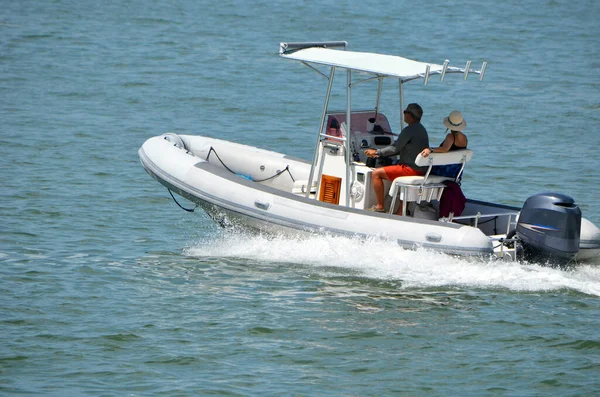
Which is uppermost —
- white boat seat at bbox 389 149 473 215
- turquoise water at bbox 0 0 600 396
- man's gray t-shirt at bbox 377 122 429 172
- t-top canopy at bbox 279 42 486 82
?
t-top canopy at bbox 279 42 486 82

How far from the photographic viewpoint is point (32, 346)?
7.81 metres

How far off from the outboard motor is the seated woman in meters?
0.89

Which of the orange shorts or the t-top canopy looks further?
the orange shorts

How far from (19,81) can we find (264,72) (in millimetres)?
4989

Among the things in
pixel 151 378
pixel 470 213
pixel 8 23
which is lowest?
pixel 151 378

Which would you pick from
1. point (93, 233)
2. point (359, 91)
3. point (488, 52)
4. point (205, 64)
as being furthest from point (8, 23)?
point (93, 233)

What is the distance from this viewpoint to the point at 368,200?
9.61 m

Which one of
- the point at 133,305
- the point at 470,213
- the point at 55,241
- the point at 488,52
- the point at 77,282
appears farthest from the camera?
the point at 488,52

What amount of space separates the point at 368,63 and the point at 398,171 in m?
1.00

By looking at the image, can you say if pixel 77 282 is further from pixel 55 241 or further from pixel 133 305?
pixel 55 241

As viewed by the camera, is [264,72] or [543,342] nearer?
[543,342]

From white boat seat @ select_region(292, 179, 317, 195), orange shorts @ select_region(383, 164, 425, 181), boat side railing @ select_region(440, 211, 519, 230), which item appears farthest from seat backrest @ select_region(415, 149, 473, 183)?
white boat seat @ select_region(292, 179, 317, 195)

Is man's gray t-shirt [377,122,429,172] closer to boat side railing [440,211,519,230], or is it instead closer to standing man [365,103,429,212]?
standing man [365,103,429,212]

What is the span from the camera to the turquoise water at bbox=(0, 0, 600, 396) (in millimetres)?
7477
